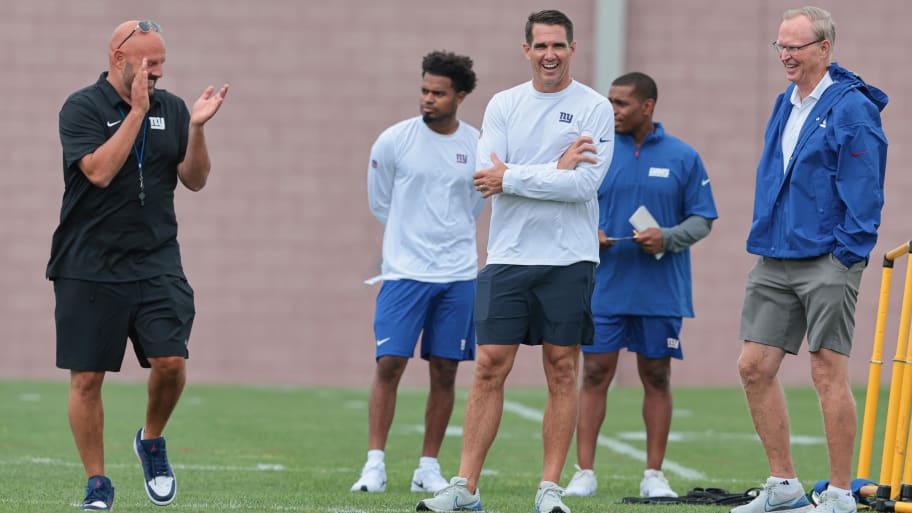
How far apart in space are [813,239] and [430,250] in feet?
7.76

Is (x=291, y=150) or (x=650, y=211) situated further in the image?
(x=291, y=150)

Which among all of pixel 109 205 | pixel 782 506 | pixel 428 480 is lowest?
pixel 428 480

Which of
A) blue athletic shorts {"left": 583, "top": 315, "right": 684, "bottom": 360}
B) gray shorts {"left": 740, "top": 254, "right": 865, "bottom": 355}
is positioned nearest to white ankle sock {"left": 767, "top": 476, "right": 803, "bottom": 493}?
gray shorts {"left": 740, "top": 254, "right": 865, "bottom": 355}

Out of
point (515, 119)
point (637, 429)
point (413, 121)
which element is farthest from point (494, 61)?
point (515, 119)

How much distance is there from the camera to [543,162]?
584 centimetres

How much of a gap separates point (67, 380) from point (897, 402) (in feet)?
35.4

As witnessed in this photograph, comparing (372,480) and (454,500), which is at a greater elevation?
(454,500)

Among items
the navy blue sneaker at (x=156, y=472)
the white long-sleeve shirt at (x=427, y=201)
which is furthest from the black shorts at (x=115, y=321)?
the white long-sleeve shirt at (x=427, y=201)

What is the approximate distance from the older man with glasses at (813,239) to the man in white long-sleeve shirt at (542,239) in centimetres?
69

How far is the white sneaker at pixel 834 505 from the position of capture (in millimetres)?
5434

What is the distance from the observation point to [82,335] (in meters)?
5.45

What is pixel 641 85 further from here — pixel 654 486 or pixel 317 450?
pixel 317 450

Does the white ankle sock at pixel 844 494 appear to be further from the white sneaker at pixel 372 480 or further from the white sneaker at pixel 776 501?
the white sneaker at pixel 372 480

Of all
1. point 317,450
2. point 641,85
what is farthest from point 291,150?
point 641,85
